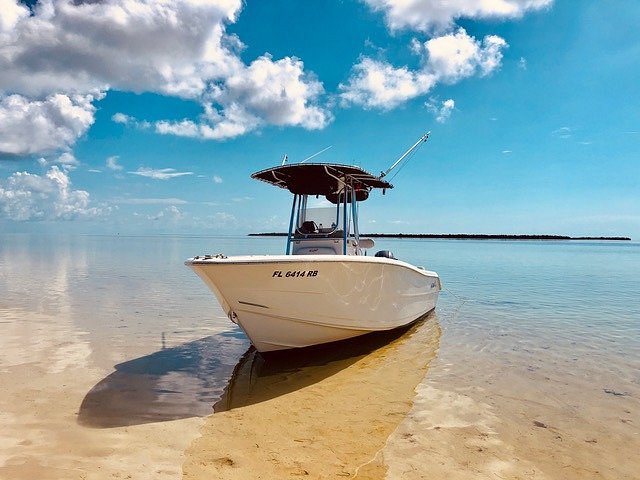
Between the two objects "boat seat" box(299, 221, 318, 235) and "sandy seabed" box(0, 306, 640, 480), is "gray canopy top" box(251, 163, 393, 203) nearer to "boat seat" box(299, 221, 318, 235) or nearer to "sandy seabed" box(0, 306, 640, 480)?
"boat seat" box(299, 221, 318, 235)

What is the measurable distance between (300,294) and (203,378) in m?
2.05

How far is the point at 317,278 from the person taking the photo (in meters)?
7.03

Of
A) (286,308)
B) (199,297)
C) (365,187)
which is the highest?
(365,187)

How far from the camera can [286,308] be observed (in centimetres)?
704

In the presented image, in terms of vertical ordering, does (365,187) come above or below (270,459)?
above

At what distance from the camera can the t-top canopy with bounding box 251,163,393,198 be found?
8891mm

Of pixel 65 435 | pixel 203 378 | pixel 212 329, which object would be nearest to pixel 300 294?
pixel 203 378

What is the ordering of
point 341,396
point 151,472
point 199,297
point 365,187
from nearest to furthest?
1. point 151,472
2. point 341,396
3. point 365,187
4. point 199,297

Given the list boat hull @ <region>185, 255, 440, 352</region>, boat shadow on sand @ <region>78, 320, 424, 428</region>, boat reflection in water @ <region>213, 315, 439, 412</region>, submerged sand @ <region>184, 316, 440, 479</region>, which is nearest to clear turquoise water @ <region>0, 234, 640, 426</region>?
boat shadow on sand @ <region>78, 320, 424, 428</region>

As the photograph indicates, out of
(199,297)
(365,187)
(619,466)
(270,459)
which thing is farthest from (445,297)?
(270,459)

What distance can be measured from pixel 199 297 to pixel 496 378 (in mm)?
11039

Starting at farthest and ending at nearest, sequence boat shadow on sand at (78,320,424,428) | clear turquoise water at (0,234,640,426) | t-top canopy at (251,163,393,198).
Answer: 1. t-top canopy at (251,163,393,198)
2. clear turquoise water at (0,234,640,426)
3. boat shadow on sand at (78,320,424,428)

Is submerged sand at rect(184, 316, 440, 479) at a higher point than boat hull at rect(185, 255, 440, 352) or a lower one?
lower

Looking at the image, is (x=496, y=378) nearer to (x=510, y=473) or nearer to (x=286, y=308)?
(x=510, y=473)
